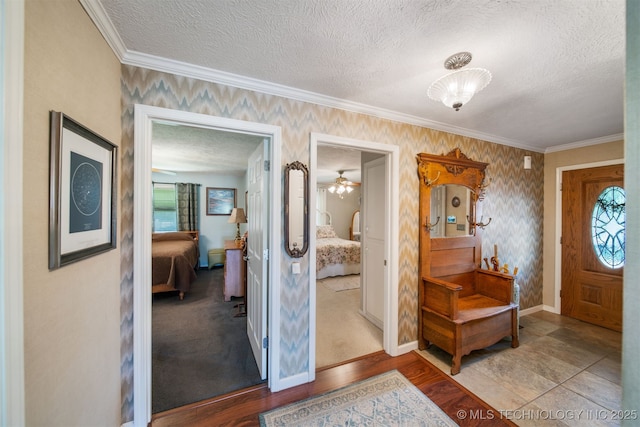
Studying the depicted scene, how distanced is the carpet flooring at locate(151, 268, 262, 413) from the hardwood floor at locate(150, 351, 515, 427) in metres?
0.12

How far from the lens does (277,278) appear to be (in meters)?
1.90

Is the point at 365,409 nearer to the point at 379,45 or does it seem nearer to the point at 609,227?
the point at 379,45

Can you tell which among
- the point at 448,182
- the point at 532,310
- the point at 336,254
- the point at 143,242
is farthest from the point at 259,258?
the point at 532,310

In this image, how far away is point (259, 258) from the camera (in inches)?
84.0

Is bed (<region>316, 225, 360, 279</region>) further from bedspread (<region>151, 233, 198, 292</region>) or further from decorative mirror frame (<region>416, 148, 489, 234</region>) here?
decorative mirror frame (<region>416, 148, 489, 234</region>)

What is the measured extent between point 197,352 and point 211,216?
4.40 meters

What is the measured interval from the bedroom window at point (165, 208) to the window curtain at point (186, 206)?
145 mm

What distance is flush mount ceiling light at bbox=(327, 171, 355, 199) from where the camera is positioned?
5.86m

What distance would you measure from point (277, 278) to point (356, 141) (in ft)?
4.59

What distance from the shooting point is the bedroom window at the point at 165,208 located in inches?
233

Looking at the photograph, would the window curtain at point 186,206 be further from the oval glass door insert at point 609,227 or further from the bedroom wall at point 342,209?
the oval glass door insert at point 609,227

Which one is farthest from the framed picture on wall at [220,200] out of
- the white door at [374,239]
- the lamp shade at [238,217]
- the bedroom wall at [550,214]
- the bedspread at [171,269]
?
the bedroom wall at [550,214]

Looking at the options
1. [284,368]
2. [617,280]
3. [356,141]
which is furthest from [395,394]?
[617,280]
